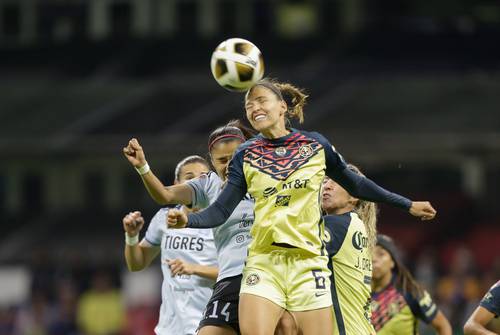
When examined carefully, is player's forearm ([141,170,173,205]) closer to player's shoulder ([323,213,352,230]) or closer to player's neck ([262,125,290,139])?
player's neck ([262,125,290,139])

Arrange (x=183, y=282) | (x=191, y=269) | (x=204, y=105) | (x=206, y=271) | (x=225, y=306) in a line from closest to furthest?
1. (x=225, y=306)
2. (x=191, y=269)
3. (x=206, y=271)
4. (x=183, y=282)
5. (x=204, y=105)

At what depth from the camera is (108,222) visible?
24.2m

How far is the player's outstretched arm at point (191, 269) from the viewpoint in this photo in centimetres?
745

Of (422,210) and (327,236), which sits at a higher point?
(422,210)

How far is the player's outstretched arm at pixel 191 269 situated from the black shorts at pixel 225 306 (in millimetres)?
427

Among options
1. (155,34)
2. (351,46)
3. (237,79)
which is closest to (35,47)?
(155,34)

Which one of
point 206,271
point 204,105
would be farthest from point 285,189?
point 204,105

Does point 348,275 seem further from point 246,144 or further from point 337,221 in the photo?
point 246,144

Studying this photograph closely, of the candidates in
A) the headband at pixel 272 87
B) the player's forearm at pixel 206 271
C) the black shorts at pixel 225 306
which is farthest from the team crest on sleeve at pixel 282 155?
the player's forearm at pixel 206 271

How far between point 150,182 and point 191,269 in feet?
3.33

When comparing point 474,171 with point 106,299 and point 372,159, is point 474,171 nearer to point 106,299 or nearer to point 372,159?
point 372,159

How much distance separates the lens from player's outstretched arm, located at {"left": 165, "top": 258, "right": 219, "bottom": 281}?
24.4 ft

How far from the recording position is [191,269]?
24.8 feet

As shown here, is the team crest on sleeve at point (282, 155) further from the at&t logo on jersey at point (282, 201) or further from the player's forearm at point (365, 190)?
the player's forearm at point (365, 190)
